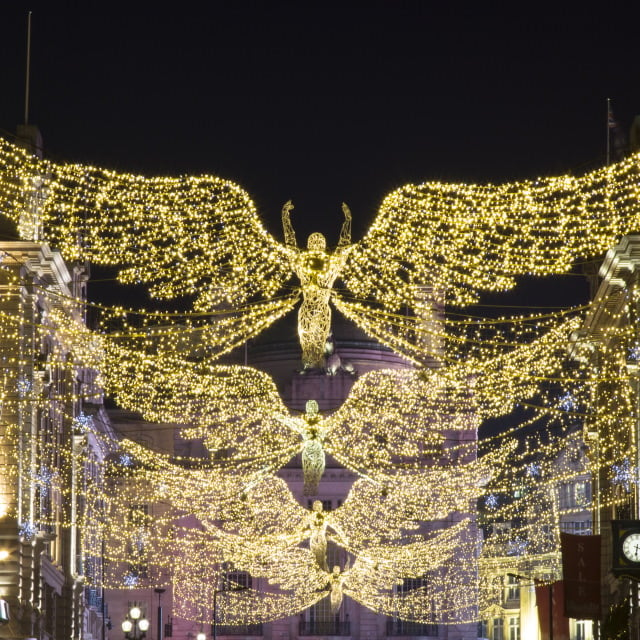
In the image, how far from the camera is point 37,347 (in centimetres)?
4506

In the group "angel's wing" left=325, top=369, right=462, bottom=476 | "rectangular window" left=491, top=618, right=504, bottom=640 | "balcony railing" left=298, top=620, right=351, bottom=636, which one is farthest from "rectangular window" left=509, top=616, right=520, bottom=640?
"balcony railing" left=298, top=620, right=351, bottom=636

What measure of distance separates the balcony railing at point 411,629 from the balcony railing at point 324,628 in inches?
90.5

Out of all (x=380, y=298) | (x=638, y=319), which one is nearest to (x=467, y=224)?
(x=380, y=298)

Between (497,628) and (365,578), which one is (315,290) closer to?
(365,578)

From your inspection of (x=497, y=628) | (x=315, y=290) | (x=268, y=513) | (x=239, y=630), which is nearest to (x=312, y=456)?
(x=315, y=290)

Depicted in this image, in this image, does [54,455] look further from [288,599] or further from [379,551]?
[288,599]

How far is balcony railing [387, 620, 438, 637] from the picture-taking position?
77688mm

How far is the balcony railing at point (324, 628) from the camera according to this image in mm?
78500

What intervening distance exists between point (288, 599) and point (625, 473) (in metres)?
37.1

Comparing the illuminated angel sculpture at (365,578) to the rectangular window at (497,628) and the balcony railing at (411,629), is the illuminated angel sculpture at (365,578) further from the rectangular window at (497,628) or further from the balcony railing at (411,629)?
the rectangular window at (497,628)

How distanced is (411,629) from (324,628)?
4.54 metres

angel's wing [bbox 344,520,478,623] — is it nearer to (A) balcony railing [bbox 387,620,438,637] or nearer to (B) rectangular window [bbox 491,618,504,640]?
(A) balcony railing [bbox 387,620,438,637]

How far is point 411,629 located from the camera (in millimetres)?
78000

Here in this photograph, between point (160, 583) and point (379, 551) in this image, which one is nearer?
point (379, 551)
